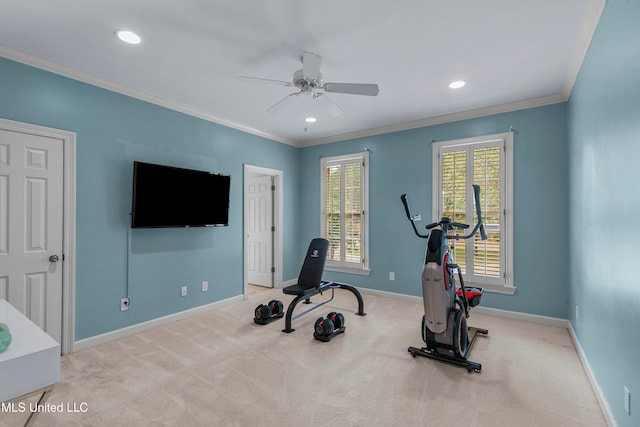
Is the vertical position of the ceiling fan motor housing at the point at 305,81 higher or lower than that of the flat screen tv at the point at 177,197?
higher

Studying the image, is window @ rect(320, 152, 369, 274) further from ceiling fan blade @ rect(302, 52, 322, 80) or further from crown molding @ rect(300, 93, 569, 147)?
ceiling fan blade @ rect(302, 52, 322, 80)

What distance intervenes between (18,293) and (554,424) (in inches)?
166

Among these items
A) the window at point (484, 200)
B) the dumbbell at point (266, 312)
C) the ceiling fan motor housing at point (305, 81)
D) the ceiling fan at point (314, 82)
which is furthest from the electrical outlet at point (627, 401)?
the dumbbell at point (266, 312)

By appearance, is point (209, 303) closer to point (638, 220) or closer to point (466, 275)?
point (466, 275)

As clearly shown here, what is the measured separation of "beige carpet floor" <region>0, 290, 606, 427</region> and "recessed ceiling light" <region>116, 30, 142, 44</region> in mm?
2730

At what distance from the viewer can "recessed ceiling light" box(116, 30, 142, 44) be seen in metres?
2.34

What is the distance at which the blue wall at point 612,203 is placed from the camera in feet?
4.97

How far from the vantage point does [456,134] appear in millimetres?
4262

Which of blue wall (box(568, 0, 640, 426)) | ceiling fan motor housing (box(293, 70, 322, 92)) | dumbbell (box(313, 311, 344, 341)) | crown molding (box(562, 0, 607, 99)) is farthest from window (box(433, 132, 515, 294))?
ceiling fan motor housing (box(293, 70, 322, 92))

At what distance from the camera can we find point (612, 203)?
1.85 metres

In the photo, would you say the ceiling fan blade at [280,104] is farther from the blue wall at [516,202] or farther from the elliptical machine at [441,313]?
the blue wall at [516,202]

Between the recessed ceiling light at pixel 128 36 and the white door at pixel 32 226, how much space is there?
122 centimetres

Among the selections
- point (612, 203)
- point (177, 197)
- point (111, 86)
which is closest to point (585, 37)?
point (612, 203)

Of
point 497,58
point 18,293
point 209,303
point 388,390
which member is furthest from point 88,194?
point 497,58
